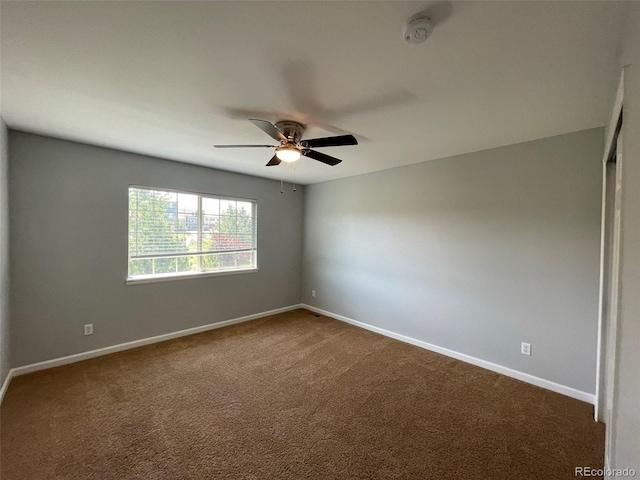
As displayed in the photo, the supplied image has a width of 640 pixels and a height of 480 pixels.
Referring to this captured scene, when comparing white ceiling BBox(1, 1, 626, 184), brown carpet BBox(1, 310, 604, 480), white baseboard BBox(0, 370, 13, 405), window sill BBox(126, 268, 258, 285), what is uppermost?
white ceiling BBox(1, 1, 626, 184)

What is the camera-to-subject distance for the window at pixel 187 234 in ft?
11.2

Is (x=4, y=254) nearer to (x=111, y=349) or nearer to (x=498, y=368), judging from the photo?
(x=111, y=349)

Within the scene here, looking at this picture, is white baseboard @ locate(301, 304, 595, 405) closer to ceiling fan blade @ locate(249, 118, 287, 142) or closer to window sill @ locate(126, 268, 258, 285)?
window sill @ locate(126, 268, 258, 285)

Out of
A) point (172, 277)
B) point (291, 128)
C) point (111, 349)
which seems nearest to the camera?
point (291, 128)

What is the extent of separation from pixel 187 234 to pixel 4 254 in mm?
1726

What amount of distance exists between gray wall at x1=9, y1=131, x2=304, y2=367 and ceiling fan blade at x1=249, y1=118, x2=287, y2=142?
7.51 feet

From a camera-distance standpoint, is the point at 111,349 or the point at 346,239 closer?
the point at 111,349

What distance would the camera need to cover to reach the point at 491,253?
295cm

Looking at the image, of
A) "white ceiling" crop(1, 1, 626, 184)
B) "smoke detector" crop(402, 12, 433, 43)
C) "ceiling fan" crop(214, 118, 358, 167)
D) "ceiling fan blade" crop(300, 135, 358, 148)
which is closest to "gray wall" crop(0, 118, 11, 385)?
"white ceiling" crop(1, 1, 626, 184)

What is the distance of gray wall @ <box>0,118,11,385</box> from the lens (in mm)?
2328

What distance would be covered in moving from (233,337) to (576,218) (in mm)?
4179

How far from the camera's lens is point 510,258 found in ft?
9.25

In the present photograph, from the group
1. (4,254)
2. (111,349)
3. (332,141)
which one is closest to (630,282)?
(332,141)

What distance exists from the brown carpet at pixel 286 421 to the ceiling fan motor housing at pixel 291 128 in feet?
7.63
